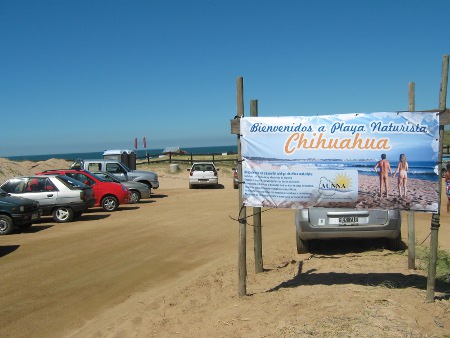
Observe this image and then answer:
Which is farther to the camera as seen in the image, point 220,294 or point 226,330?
point 220,294

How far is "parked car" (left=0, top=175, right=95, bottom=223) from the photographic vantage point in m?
14.5

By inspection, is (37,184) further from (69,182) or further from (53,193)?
(69,182)

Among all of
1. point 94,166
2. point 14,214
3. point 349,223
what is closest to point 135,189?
point 94,166

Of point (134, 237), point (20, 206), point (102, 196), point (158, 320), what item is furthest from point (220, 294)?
point (102, 196)

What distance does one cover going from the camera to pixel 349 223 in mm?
7895

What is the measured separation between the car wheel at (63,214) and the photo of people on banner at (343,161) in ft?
33.2

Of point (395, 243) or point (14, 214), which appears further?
point (14, 214)

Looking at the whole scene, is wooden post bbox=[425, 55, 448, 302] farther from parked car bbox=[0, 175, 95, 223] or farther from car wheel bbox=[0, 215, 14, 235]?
parked car bbox=[0, 175, 95, 223]

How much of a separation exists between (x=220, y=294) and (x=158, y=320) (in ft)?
3.56

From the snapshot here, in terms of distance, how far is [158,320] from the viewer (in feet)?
18.4

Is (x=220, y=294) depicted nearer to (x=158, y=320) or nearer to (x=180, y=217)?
(x=158, y=320)

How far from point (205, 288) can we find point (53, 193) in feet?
31.1

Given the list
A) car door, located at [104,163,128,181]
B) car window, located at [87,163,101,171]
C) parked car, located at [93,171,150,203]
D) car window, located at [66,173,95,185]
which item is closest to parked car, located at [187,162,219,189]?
car door, located at [104,163,128,181]

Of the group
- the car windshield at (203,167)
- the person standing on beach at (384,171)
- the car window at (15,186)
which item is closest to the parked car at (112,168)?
the car windshield at (203,167)
